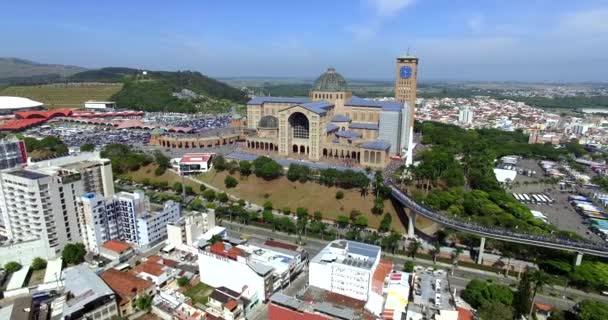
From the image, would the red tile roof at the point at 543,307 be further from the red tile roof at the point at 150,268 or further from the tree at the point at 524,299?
the red tile roof at the point at 150,268

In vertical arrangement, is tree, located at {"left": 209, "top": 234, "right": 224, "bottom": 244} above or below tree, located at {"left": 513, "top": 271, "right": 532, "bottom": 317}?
above

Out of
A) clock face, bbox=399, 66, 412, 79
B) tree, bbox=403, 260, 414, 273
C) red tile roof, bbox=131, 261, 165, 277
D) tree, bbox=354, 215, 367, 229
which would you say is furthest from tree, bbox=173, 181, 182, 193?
clock face, bbox=399, 66, 412, 79

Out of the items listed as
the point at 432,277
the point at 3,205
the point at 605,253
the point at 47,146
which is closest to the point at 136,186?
the point at 3,205

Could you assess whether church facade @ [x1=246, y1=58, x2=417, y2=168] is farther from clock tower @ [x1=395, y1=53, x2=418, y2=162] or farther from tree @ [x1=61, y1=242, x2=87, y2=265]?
tree @ [x1=61, y1=242, x2=87, y2=265]

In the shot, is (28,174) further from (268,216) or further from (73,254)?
(268,216)

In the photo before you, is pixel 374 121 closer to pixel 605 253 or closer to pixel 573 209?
pixel 573 209

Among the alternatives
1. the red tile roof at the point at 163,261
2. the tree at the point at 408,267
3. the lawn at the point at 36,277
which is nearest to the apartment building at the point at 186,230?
the red tile roof at the point at 163,261
